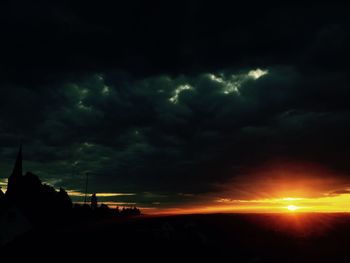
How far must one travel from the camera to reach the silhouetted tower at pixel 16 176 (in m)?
134

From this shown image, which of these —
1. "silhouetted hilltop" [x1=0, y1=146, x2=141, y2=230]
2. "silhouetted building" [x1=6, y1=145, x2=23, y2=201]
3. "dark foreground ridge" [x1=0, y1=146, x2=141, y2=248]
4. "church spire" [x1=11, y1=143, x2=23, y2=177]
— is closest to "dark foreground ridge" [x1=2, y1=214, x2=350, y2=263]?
"dark foreground ridge" [x1=0, y1=146, x2=141, y2=248]

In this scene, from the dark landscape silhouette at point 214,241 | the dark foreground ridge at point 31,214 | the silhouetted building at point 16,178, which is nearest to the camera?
the dark landscape silhouette at point 214,241

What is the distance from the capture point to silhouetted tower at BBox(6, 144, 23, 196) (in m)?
134

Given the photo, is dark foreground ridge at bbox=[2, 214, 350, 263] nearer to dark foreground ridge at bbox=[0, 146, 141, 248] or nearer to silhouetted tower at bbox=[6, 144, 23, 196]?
dark foreground ridge at bbox=[0, 146, 141, 248]

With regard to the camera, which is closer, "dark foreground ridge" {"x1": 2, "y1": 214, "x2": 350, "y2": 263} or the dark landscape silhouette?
"dark foreground ridge" {"x1": 2, "y1": 214, "x2": 350, "y2": 263}

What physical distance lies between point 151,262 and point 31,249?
42.8ft

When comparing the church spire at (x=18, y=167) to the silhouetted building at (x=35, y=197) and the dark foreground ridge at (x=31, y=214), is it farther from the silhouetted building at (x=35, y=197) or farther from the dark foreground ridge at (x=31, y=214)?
the dark foreground ridge at (x=31, y=214)

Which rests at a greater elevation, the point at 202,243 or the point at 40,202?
the point at 40,202

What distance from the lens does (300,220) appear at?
129 feet

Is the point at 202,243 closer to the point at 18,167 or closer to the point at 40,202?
the point at 40,202

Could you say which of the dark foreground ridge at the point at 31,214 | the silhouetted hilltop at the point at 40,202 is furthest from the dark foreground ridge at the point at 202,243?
the silhouetted hilltop at the point at 40,202

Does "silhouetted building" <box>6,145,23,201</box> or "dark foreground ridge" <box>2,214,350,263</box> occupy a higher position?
"silhouetted building" <box>6,145,23,201</box>

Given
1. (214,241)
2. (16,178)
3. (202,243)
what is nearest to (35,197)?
(16,178)

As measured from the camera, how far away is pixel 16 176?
140 metres
